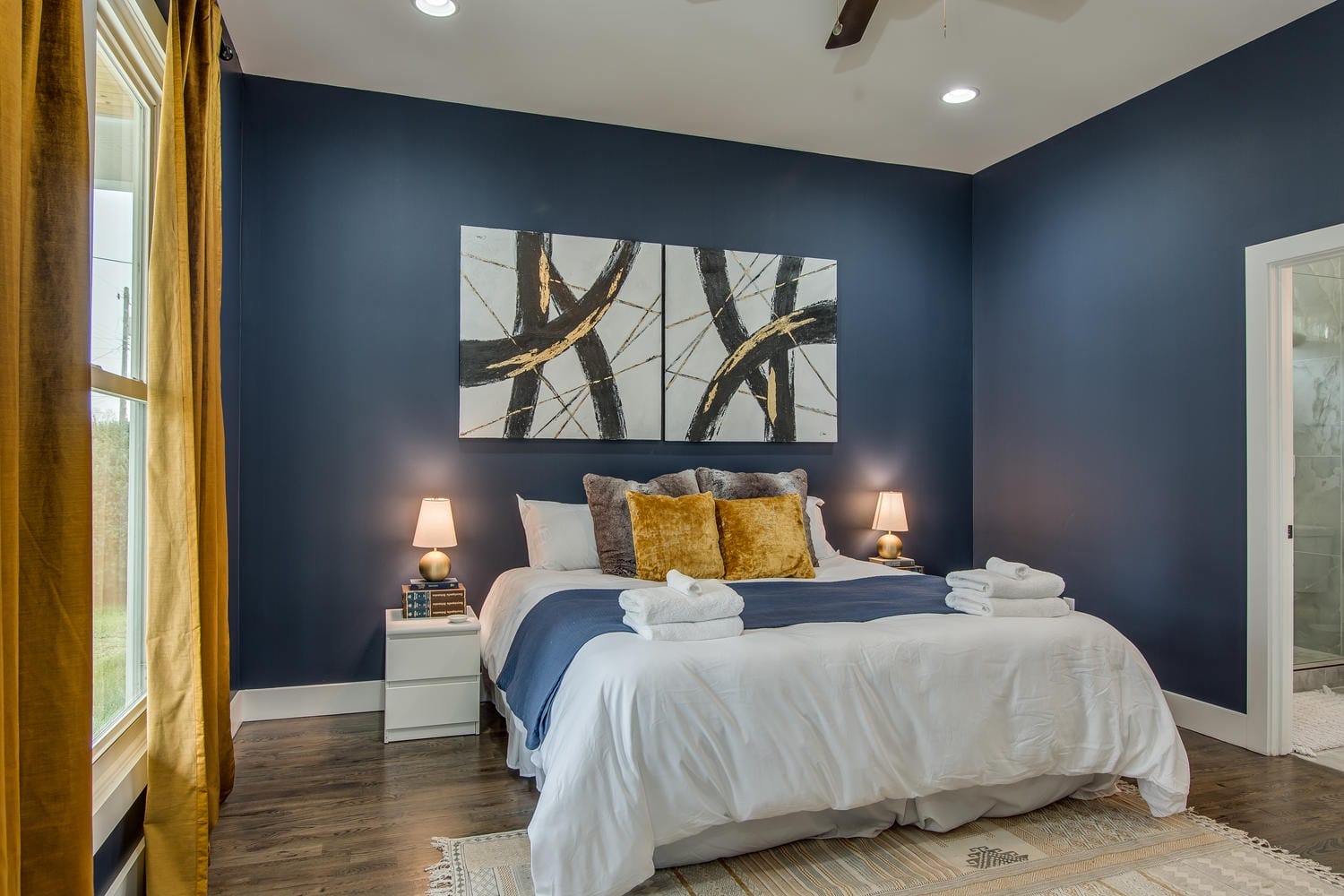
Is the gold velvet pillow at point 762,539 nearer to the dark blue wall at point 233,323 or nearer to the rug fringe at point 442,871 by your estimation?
the rug fringe at point 442,871

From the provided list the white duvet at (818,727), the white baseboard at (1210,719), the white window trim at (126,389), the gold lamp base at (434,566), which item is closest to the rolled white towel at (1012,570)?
the white duvet at (818,727)

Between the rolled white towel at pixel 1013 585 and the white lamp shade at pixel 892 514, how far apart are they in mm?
1648

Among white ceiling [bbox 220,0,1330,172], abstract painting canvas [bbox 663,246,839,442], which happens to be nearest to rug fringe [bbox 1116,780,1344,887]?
abstract painting canvas [bbox 663,246,839,442]

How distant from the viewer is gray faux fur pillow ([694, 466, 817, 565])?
13.5ft

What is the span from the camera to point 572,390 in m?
4.21

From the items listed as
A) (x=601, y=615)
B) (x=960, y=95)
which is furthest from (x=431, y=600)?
(x=960, y=95)

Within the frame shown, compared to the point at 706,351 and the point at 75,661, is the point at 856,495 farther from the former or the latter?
the point at 75,661

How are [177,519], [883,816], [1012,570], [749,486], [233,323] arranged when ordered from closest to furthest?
[177,519] → [883,816] → [1012,570] → [233,323] → [749,486]

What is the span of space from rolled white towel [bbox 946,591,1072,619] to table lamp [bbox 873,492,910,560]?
1.66 metres

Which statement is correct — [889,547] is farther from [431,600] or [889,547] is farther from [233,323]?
[233,323]

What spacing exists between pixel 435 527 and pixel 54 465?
7.74 feet

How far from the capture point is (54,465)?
4.71 feet

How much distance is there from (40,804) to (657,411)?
320 centimetres

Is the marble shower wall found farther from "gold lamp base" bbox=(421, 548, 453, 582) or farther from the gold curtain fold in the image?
the gold curtain fold
